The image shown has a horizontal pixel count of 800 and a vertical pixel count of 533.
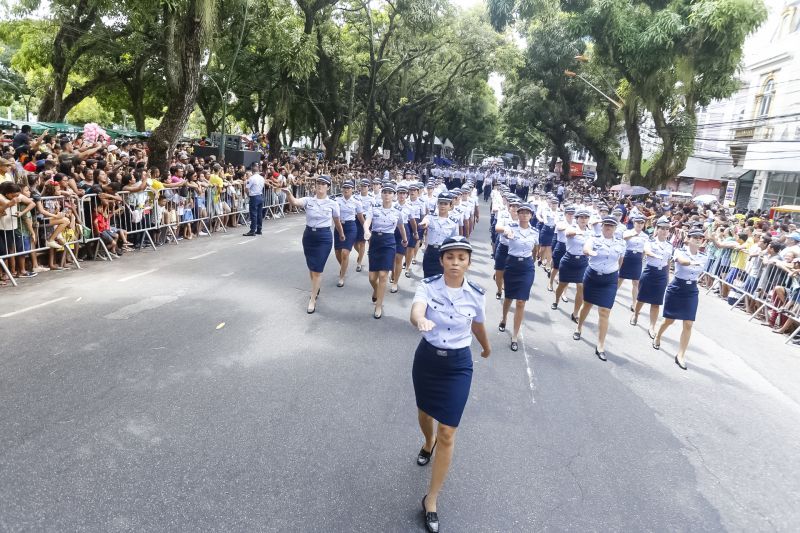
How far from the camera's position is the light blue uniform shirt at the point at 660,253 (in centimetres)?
838

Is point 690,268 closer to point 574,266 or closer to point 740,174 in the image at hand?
point 574,266

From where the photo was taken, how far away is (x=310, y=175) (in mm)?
23266

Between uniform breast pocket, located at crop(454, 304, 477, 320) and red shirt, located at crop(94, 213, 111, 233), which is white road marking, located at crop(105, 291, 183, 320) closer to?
red shirt, located at crop(94, 213, 111, 233)

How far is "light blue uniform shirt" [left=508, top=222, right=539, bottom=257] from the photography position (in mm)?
7645

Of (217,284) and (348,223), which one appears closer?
(217,284)

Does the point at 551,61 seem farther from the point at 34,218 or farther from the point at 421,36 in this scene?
the point at 34,218

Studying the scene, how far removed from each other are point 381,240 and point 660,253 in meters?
4.18

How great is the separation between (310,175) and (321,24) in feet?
22.7

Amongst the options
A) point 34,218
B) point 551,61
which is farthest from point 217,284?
point 551,61

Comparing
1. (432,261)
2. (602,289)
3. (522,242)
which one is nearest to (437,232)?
Result: (432,261)

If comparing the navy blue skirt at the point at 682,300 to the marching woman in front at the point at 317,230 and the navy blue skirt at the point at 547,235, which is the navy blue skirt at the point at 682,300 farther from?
the navy blue skirt at the point at 547,235

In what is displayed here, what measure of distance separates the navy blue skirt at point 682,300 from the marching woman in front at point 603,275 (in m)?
0.80

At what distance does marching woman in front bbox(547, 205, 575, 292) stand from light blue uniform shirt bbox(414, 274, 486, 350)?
6044 millimetres

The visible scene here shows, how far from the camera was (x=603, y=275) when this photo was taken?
7551 mm
